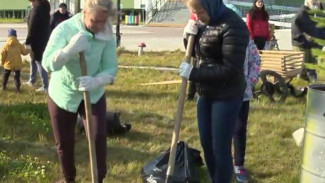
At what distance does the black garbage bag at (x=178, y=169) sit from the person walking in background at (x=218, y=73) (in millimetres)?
320

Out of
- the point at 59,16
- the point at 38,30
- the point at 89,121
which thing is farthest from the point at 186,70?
the point at 59,16

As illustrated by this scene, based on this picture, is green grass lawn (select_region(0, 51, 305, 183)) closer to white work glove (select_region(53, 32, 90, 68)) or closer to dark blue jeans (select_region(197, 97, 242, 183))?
dark blue jeans (select_region(197, 97, 242, 183))

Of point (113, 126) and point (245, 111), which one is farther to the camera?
point (113, 126)

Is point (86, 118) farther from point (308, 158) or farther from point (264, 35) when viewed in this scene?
point (264, 35)

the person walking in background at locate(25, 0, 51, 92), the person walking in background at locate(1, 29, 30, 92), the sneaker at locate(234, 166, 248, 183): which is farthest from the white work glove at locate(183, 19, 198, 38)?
the person walking in background at locate(1, 29, 30, 92)

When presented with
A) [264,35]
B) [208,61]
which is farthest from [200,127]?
[264,35]

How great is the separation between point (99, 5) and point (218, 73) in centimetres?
88

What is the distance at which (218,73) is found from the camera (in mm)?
3908

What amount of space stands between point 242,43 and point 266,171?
186 centimetres

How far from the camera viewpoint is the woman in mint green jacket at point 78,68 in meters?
3.94

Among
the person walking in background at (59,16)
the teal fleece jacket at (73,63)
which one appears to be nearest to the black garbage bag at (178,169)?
the teal fleece jacket at (73,63)

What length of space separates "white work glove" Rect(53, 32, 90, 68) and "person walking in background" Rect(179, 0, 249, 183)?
0.68m

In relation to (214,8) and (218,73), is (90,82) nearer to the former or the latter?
(218,73)

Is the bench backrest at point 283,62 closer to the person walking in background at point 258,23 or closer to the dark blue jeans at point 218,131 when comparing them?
the person walking in background at point 258,23
